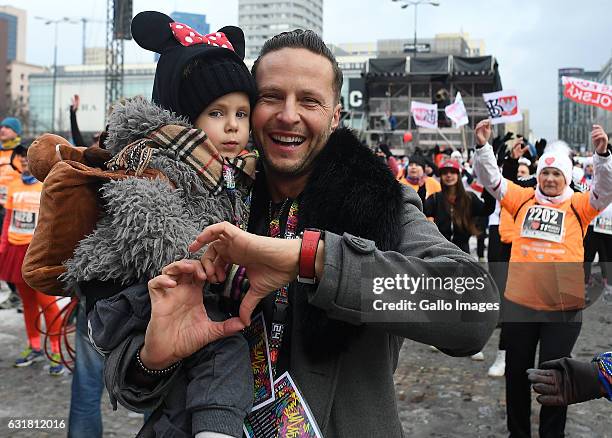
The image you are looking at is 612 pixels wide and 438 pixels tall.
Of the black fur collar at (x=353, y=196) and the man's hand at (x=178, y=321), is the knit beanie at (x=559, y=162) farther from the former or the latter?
the man's hand at (x=178, y=321)

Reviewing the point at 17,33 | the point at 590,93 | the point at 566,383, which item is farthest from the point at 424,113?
the point at 17,33

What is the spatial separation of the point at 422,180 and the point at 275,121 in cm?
704

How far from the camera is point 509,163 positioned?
6359 mm

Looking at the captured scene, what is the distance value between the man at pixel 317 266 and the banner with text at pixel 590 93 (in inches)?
310

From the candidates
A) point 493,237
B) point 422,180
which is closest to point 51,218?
point 493,237

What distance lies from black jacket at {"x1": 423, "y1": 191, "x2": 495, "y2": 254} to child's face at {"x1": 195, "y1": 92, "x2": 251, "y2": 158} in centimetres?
512

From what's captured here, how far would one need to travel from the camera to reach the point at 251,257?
136cm

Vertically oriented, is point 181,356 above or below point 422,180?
below

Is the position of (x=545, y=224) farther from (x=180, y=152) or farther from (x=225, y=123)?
(x=180, y=152)

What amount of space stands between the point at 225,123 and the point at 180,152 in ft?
0.71

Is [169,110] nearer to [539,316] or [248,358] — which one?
[248,358]

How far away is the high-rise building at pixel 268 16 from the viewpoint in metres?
116

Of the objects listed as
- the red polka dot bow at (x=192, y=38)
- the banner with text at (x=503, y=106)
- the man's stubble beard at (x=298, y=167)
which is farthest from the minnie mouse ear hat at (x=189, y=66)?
the banner with text at (x=503, y=106)
